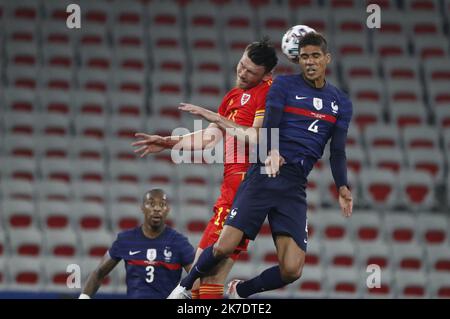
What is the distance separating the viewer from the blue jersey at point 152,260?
930 cm

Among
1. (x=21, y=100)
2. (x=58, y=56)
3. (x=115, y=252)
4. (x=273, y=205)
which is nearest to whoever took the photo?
(x=273, y=205)

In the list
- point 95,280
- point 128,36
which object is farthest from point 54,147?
point 95,280

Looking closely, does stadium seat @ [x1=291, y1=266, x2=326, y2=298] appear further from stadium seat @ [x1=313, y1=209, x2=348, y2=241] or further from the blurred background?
stadium seat @ [x1=313, y1=209, x2=348, y2=241]

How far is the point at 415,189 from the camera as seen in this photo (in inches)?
569

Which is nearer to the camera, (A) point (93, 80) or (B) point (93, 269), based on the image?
(B) point (93, 269)

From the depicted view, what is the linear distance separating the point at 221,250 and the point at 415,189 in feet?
24.5

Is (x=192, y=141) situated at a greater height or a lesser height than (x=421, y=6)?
lesser

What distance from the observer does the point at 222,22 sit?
17047 mm

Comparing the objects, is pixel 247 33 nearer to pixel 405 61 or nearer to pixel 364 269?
pixel 405 61

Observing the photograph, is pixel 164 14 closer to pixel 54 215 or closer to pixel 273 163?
pixel 54 215

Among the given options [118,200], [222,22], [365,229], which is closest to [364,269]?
[365,229]

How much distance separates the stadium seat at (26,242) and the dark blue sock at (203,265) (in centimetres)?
563

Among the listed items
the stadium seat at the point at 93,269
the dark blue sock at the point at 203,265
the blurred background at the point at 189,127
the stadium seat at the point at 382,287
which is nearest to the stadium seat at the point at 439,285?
the blurred background at the point at 189,127

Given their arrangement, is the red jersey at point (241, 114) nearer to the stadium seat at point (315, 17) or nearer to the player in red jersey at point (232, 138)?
the player in red jersey at point (232, 138)
